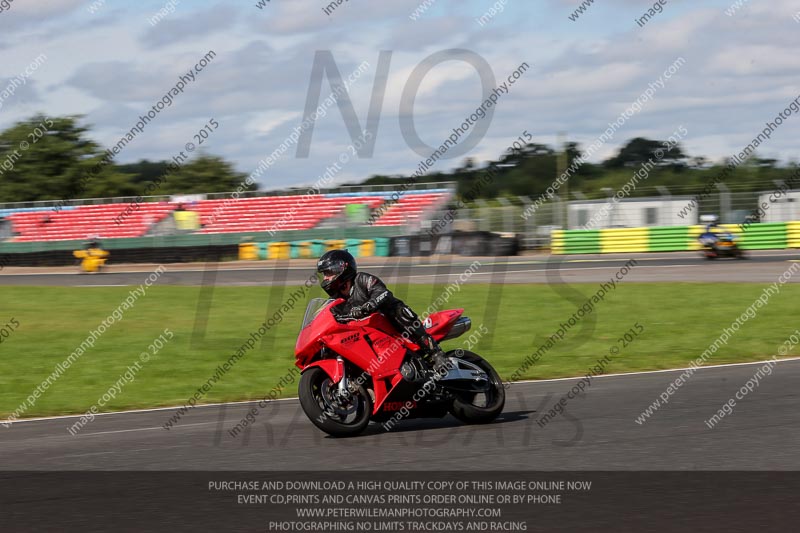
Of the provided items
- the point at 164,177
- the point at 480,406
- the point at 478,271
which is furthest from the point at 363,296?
the point at 164,177

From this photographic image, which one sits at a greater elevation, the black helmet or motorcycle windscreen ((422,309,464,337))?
the black helmet

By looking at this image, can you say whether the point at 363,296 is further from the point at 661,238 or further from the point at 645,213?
the point at 645,213

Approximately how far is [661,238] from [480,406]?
35266 mm

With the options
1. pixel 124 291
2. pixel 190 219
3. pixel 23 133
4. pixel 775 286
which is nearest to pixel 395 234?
Answer: pixel 190 219

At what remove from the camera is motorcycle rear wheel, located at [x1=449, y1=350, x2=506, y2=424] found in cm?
862

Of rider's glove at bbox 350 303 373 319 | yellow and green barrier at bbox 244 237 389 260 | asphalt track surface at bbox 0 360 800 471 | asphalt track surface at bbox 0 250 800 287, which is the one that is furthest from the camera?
yellow and green barrier at bbox 244 237 389 260

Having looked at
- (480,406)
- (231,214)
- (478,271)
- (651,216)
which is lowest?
(651,216)

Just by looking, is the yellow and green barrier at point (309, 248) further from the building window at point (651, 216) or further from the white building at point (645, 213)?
the building window at point (651, 216)

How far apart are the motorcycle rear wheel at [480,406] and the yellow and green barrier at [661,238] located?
3336 cm

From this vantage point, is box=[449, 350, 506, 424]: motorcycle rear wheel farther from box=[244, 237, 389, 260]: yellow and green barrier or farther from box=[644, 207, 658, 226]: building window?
box=[644, 207, 658, 226]: building window

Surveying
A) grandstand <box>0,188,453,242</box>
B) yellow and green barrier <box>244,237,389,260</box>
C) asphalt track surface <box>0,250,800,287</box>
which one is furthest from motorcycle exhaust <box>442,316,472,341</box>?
grandstand <box>0,188,453,242</box>

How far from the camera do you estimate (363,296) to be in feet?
27.5

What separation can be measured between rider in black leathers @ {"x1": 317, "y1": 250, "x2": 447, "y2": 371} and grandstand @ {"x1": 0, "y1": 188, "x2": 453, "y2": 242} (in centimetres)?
3623

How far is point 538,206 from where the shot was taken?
44906 mm
